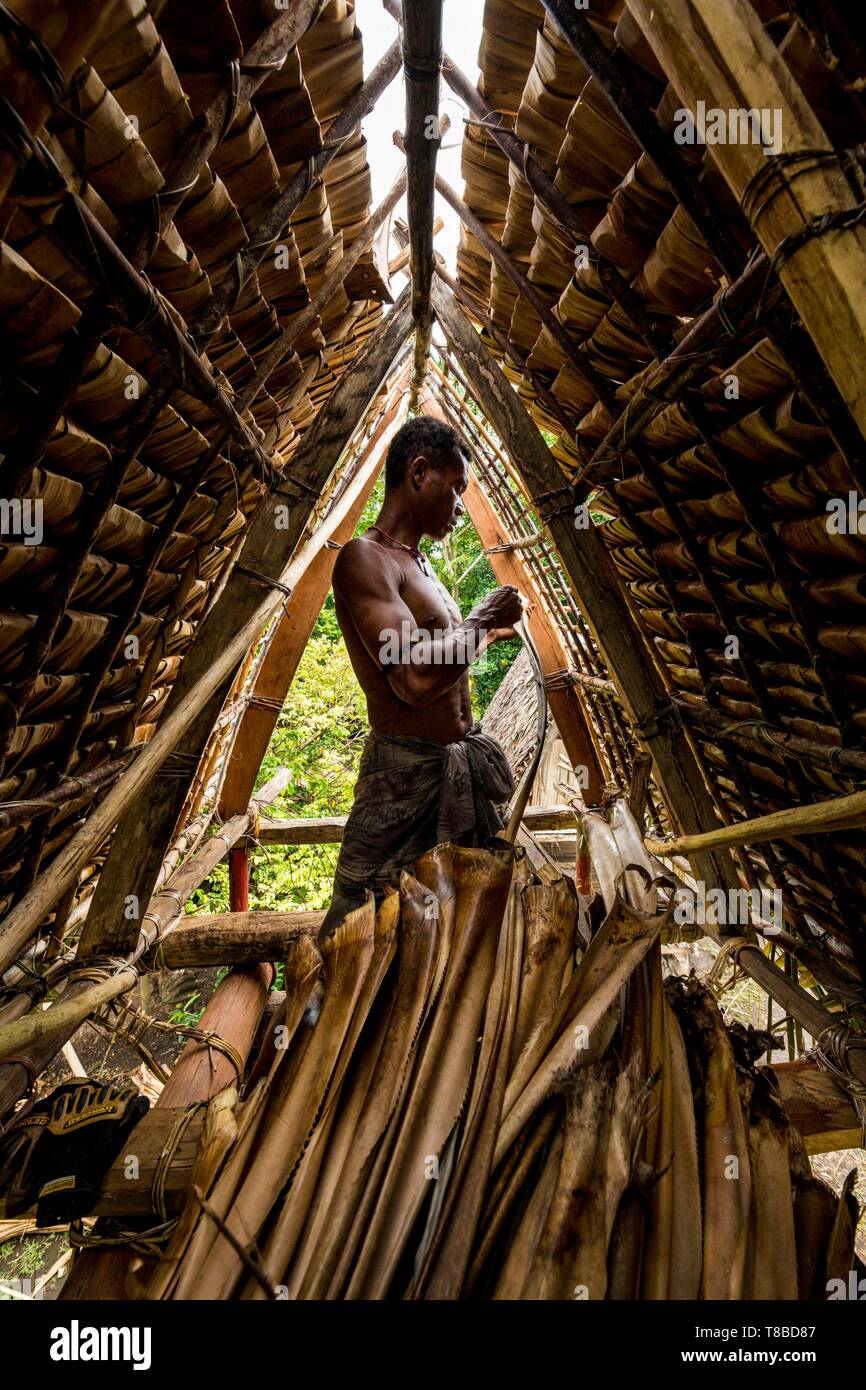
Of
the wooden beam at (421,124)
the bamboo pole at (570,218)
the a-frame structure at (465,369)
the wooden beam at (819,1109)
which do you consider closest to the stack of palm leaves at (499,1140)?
the a-frame structure at (465,369)

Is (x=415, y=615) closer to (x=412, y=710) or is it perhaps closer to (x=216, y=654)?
(x=412, y=710)

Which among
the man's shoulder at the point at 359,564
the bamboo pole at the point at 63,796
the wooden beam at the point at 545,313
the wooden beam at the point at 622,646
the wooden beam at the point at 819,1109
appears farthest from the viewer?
the wooden beam at the point at 622,646

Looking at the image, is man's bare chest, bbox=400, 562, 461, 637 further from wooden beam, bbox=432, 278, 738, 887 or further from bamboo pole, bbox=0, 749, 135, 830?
bamboo pole, bbox=0, 749, 135, 830

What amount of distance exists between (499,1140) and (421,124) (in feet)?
8.33

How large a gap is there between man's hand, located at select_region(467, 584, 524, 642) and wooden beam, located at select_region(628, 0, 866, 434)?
130cm

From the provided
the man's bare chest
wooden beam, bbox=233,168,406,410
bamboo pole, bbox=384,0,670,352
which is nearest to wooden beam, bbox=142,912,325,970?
the man's bare chest

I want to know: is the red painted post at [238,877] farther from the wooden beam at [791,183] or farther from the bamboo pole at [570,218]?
the wooden beam at [791,183]

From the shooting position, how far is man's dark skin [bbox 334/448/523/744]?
1851 millimetres

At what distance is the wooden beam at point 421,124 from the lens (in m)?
1.56

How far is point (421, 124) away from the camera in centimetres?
192

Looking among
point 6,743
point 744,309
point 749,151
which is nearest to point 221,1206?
point 6,743

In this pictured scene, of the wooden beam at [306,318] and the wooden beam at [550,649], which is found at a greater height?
the wooden beam at [306,318]
